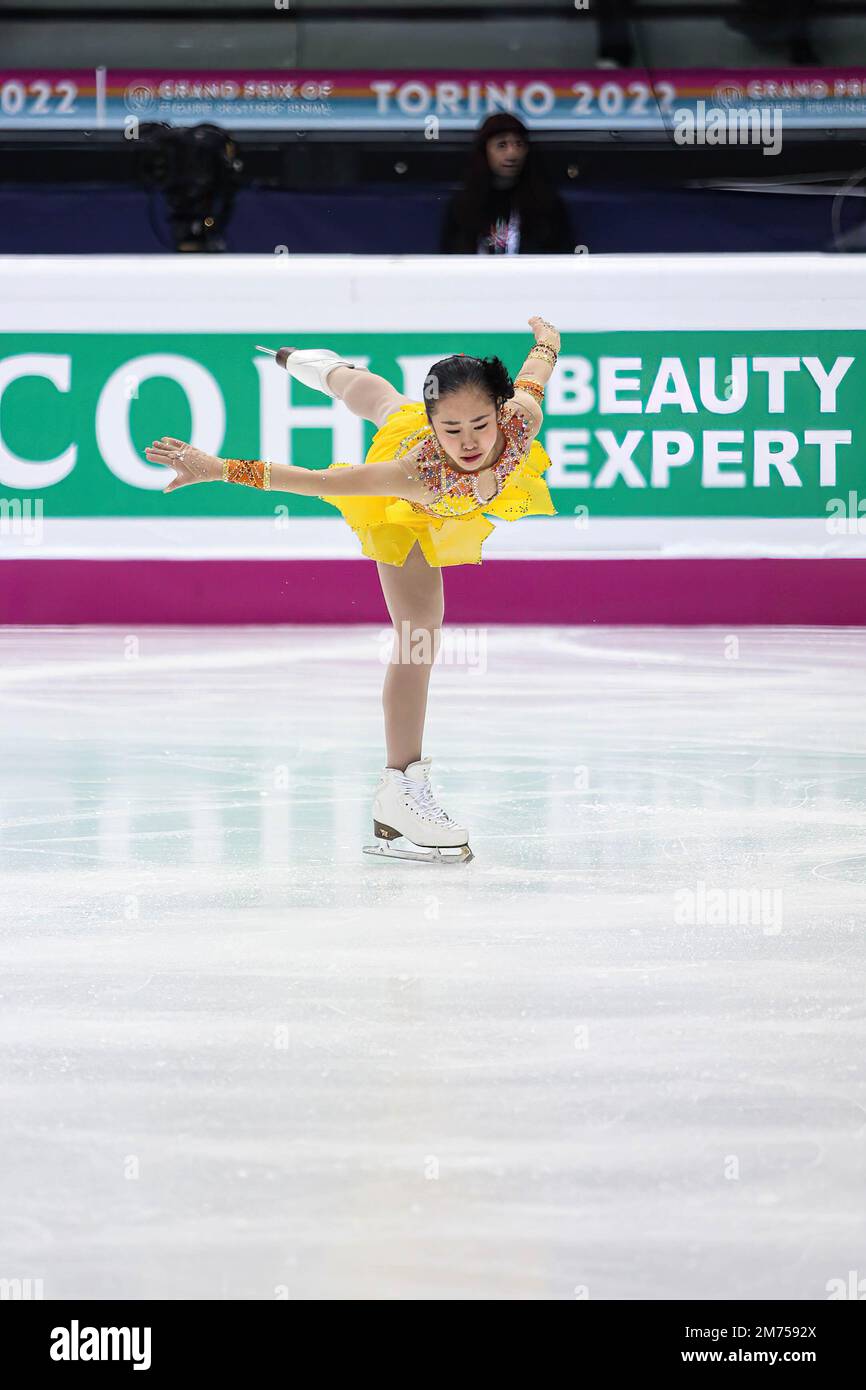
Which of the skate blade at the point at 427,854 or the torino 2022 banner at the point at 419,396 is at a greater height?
the torino 2022 banner at the point at 419,396

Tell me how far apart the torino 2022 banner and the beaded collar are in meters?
3.69

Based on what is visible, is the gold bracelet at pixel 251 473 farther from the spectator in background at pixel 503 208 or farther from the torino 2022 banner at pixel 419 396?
the spectator in background at pixel 503 208

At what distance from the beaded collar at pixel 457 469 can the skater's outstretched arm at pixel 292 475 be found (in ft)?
0.10

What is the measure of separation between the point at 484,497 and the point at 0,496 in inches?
163

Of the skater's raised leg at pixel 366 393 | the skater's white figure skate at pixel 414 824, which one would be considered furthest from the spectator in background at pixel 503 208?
the skater's white figure skate at pixel 414 824

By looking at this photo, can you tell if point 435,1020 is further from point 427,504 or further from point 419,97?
point 419,97

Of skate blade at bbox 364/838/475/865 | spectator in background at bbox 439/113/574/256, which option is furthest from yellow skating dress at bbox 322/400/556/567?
spectator in background at bbox 439/113/574/256

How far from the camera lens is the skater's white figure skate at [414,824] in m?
3.08

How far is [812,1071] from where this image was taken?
1.94 meters

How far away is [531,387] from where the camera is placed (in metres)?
3.33

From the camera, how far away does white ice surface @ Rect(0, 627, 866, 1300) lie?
1514 millimetres

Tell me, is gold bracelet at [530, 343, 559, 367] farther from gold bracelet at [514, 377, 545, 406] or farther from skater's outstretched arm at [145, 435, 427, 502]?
skater's outstretched arm at [145, 435, 427, 502]
